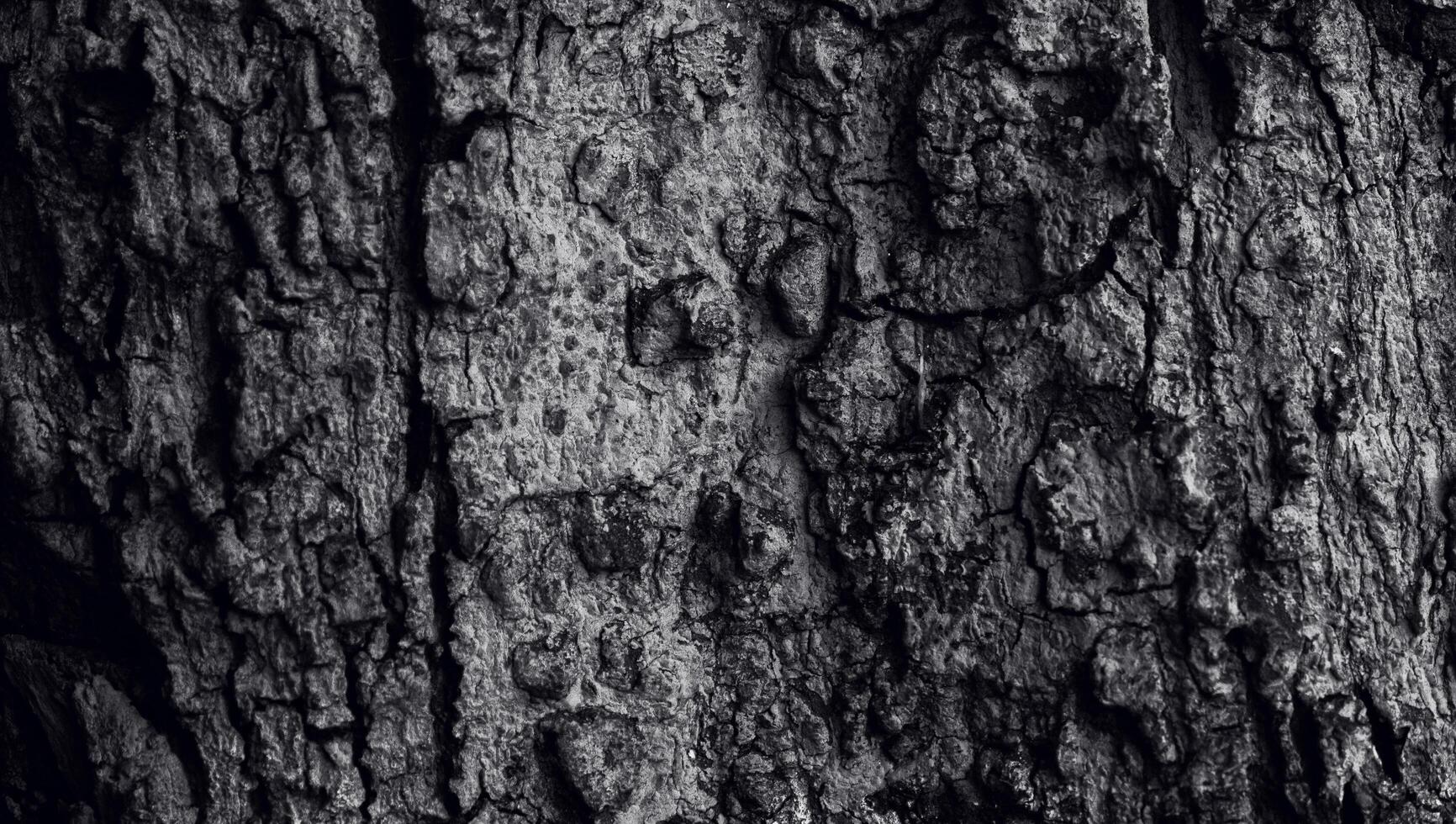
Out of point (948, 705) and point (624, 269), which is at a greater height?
point (624, 269)

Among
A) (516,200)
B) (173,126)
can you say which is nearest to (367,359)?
(516,200)

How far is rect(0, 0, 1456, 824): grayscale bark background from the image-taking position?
1349 mm

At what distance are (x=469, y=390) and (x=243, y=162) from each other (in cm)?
42

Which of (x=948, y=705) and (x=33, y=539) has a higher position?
(x=33, y=539)

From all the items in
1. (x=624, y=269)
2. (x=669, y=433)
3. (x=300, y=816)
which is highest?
(x=624, y=269)

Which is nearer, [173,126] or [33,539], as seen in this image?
[173,126]

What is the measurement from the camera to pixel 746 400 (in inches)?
57.1

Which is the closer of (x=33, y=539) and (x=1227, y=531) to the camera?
(x=1227, y=531)

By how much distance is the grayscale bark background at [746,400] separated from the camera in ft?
4.42

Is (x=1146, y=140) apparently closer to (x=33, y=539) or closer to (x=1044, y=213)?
(x=1044, y=213)

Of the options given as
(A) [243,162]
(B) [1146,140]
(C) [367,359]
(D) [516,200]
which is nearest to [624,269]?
(D) [516,200]

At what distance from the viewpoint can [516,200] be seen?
1382 mm

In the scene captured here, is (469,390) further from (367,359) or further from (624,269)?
(624,269)

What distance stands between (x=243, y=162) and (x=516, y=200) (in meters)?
0.36
